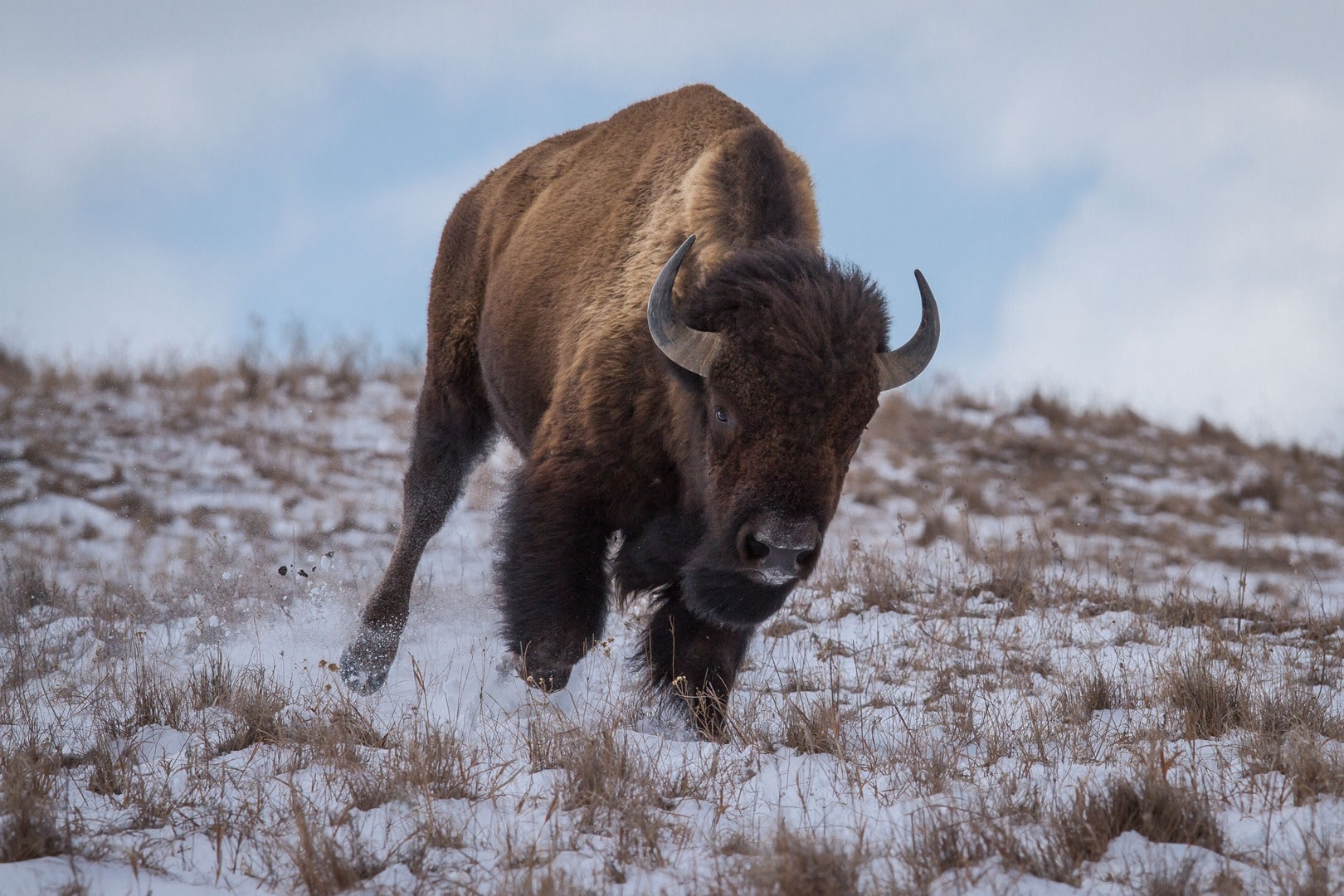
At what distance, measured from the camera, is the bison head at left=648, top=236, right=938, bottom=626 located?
11.2 ft

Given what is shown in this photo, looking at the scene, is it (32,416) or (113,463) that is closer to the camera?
(113,463)

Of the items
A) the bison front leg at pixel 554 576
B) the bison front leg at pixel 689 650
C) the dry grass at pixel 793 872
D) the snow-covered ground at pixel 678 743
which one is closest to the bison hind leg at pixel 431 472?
the snow-covered ground at pixel 678 743

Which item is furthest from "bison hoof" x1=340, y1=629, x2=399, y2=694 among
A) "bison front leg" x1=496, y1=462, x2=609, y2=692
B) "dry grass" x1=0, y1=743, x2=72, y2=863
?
"dry grass" x1=0, y1=743, x2=72, y2=863

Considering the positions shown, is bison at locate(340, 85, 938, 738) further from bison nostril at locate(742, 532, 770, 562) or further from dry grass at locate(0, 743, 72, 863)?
dry grass at locate(0, 743, 72, 863)

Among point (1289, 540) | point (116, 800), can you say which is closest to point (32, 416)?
point (116, 800)

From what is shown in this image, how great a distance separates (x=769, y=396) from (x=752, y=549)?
0.52 m

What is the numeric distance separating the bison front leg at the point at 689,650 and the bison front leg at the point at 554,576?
24 cm

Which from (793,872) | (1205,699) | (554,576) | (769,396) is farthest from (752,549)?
(1205,699)

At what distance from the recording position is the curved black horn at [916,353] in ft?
12.7

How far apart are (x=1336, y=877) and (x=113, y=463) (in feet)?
37.7

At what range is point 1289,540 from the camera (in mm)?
A: 11211

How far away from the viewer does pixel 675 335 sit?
3740 mm

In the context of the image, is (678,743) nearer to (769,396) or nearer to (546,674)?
(546,674)

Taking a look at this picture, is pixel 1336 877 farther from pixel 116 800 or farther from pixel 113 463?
pixel 113 463
